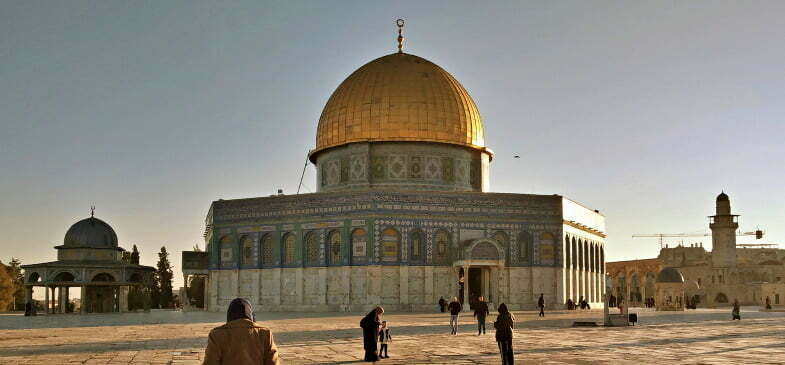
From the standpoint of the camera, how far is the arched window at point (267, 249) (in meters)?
44.0

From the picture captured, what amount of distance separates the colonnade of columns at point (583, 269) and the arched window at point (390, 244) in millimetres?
9051

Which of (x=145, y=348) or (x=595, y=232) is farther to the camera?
(x=595, y=232)

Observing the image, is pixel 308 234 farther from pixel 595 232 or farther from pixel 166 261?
pixel 166 261

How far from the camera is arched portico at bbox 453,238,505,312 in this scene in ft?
134

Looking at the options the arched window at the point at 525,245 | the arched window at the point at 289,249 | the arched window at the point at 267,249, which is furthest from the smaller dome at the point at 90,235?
the arched window at the point at 525,245

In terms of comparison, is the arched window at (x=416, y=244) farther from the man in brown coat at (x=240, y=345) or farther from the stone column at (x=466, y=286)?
the man in brown coat at (x=240, y=345)

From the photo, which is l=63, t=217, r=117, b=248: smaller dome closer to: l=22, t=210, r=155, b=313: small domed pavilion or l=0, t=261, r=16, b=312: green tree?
l=22, t=210, r=155, b=313: small domed pavilion

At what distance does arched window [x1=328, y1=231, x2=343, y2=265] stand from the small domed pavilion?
13.6 m

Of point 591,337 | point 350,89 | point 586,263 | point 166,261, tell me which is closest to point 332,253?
point 350,89

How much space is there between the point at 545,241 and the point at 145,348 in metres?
28.7

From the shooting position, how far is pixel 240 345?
5.94m

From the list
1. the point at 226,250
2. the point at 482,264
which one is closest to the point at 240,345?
the point at 482,264

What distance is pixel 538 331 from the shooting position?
22969 mm

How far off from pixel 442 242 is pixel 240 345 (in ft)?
118
